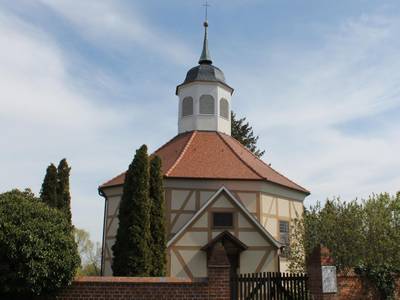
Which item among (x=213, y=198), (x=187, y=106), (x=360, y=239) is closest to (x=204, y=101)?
(x=187, y=106)

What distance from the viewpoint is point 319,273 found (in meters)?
11.5

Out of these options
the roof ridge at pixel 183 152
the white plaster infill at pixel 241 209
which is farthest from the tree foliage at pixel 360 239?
the roof ridge at pixel 183 152

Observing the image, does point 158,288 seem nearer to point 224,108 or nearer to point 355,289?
point 355,289

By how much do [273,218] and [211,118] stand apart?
7.60 meters

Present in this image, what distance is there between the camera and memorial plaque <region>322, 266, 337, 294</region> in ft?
37.4

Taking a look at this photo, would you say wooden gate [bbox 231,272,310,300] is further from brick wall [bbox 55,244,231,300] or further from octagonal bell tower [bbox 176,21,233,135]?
octagonal bell tower [bbox 176,21,233,135]

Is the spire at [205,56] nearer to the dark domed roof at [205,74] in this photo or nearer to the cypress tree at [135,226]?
the dark domed roof at [205,74]

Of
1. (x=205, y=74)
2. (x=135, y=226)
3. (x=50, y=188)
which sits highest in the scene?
(x=205, y=74)

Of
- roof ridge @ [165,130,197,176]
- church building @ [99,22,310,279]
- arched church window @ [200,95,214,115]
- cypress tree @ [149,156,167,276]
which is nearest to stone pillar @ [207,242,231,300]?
cypress tree @ [149,156,167,276]

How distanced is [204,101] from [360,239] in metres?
14.1

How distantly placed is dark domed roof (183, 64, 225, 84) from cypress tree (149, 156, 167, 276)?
33.5 ft

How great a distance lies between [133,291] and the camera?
11.0 meters

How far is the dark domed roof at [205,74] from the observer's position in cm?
2764

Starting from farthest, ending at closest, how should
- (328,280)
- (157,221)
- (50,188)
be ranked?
(50,188) < (157,221) < (328,280)
